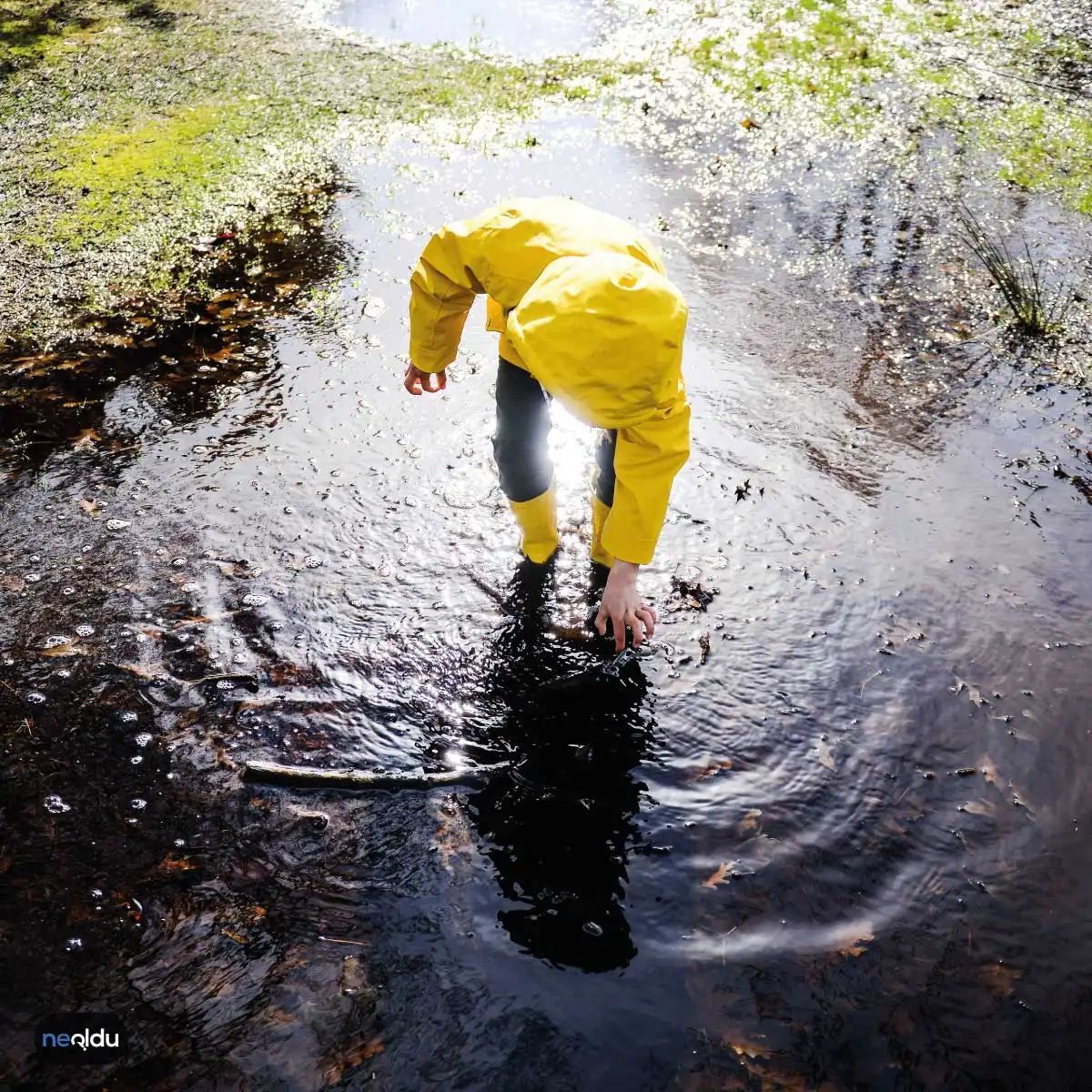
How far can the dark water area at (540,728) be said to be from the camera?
1.94 metres

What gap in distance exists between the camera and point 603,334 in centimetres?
179

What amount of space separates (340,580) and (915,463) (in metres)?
2.47

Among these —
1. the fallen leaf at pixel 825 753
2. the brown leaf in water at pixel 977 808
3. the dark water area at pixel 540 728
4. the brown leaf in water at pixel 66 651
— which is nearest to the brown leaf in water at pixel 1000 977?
the dark water area at pixel 540 728

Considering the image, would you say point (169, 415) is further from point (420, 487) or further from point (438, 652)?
point (438, 652)

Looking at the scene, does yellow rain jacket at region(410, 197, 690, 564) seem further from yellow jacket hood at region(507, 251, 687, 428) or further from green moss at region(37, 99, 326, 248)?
green moss at region(37, 99, 326, 248)

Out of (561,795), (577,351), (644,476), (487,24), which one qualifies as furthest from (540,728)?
(487,24)

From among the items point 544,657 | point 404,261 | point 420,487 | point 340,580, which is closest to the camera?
point 544,657

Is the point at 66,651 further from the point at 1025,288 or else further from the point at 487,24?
the point at 487,24

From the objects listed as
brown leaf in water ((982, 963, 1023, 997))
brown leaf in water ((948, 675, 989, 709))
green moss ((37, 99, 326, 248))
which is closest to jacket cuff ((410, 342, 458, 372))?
brown leaf in water ((948, 675, 989, 709))

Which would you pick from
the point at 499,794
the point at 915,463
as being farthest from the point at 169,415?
the point at 915,463

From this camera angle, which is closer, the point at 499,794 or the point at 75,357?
the point at 499,794

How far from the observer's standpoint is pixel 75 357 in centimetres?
404

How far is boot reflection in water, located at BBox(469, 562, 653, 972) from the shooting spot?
211cm

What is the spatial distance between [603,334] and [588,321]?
0.04 meters
